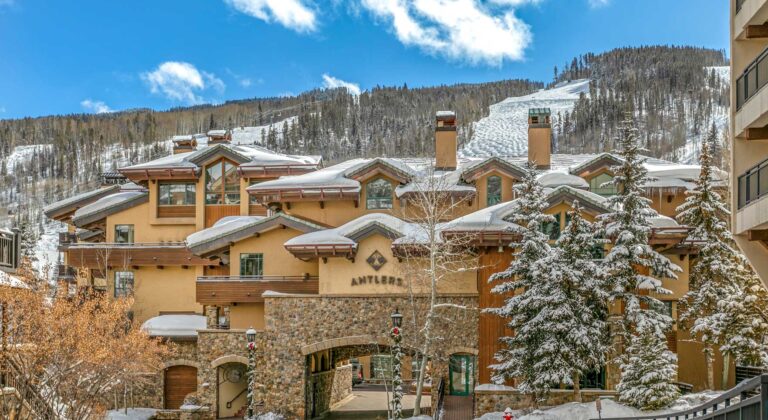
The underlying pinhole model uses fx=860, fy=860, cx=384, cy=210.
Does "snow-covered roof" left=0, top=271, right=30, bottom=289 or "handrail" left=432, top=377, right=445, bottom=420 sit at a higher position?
"snow-covered roof" left=0, top=271, right=30, bottom=289

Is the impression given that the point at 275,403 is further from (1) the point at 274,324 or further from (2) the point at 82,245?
(2) the point at 82,245

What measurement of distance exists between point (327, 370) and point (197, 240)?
25.0 ft

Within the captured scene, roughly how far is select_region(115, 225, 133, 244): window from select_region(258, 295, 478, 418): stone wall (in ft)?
41.3

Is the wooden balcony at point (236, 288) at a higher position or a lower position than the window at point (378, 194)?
lower

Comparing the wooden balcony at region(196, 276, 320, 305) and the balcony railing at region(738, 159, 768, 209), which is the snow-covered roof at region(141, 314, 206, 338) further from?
the balcony railing at region(738, 159, 768, 209)

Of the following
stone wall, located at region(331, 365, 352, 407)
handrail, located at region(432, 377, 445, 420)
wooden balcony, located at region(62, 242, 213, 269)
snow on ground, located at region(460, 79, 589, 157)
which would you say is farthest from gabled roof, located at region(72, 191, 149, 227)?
snow on ground, located at region(460, 79, 589, 157)

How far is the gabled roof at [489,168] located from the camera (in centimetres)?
3631

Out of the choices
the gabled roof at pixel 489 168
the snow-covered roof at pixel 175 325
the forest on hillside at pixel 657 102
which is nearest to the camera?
the snow-covered roof at pixel 175 325

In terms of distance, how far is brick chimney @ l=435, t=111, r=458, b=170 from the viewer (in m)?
39.6

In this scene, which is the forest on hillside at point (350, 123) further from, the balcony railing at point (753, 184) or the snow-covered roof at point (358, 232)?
the balcony railing at point (753, 184)

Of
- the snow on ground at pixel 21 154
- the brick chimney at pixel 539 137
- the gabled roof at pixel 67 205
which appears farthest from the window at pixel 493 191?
the snow on ground at pixel 21 154

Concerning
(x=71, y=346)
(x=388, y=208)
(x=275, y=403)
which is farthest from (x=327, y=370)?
(x=71, y=346)

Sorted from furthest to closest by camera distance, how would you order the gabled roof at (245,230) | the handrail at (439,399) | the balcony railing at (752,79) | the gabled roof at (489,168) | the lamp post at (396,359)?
the gabled roof at (489,168)
the gabled roof at (245,230)
the handrail at (439,399)
the lamp post at (396,359)
the balcony railing at (752,79)

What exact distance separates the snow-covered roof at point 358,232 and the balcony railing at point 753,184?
Answer: 1490 centimetres
